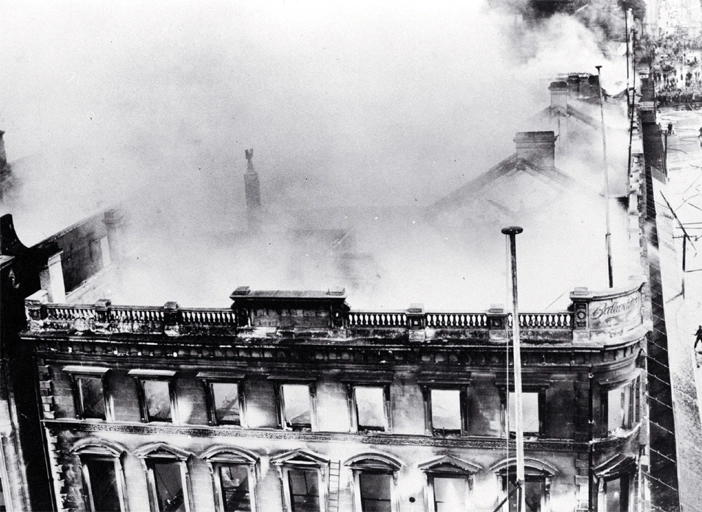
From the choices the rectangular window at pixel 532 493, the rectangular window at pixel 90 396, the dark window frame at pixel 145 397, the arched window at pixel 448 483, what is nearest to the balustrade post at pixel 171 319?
the dark window frame at pixel 145 397

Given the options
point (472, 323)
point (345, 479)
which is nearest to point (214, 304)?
point (345, 479)

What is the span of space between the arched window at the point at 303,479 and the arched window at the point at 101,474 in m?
5.10

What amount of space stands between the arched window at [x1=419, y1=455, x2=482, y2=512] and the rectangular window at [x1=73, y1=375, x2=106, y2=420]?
10.1m

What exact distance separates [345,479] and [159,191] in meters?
19.3

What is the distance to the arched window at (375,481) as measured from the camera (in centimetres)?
2214

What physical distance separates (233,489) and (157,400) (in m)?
3.80

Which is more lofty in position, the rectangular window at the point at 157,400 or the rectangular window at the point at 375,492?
the rectangular window at the point at 157,400

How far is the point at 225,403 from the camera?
24500 mm

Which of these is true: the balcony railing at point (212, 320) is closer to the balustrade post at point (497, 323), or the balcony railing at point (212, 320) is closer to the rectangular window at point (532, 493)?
the balustrade post at point (497, 323)

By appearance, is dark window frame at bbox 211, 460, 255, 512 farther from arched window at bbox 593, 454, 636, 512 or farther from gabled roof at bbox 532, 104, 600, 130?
gabled roof at bbox 532, 104, 600, 130

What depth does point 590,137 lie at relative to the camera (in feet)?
129

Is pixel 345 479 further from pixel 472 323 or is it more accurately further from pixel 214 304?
pixel 214 304

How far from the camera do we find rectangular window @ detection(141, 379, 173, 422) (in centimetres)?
2350

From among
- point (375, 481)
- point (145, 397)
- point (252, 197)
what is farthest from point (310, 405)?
point (252, 197)
